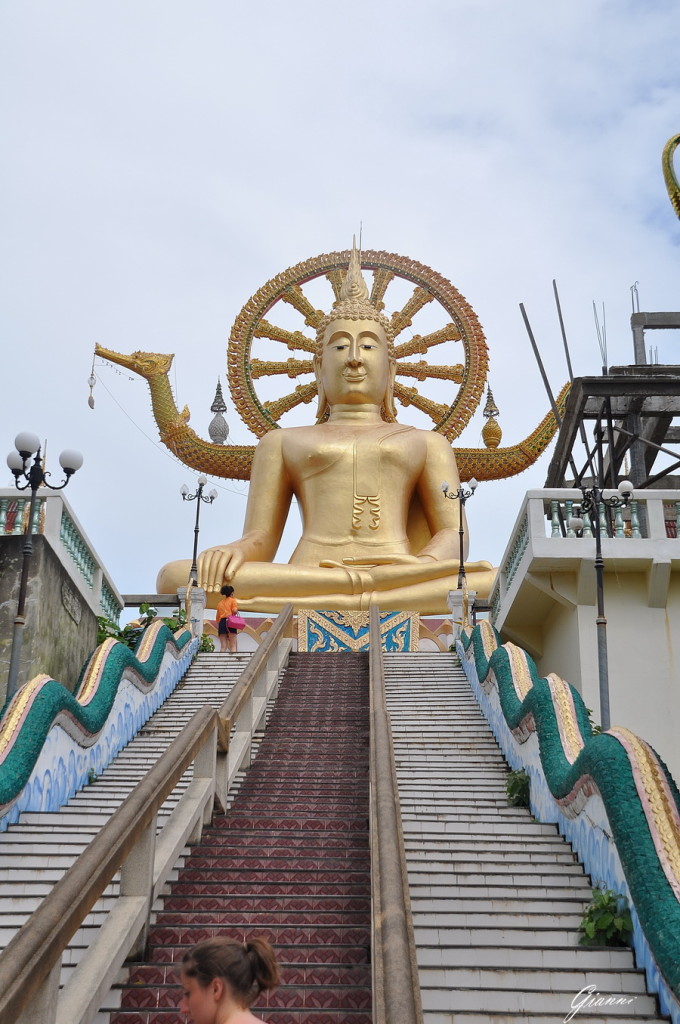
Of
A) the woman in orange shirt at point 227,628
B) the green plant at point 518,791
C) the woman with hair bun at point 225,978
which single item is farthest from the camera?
the woman in orange shirt at point 227,628

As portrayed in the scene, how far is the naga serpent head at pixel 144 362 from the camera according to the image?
68.9 ft

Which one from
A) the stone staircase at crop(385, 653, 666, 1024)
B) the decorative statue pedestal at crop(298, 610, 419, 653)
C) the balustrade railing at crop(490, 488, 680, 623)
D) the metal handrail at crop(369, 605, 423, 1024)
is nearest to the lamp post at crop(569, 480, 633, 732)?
the balustrade railing at crop(490, 488, 680, 623)

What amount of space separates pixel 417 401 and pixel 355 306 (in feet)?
6.98

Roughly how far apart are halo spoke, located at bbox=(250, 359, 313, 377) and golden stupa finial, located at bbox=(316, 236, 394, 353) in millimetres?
584

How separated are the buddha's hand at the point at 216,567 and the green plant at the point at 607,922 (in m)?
11.4

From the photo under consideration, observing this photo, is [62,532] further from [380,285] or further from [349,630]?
[380,285]

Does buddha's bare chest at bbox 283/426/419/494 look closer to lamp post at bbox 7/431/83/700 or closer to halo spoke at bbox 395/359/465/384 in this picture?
halo spoke at bbox 395/359/465/384

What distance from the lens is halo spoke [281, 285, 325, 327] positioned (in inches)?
820

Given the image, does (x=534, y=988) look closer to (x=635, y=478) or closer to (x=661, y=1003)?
(x=661, y=1003)

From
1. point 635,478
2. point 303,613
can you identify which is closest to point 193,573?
point 303,613

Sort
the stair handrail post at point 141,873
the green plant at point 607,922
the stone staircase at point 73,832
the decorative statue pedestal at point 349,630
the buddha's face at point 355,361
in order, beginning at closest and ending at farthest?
1. the stair handrail post at point 141,873
2. the green plant at point 607,922
3. the stone staircase at point 73,832
4. the decorative statue pedestal at point 349,630
5. the buddha's face at point 355,361

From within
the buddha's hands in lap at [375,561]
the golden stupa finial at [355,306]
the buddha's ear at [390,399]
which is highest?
the golden stupa finial at [355,306]

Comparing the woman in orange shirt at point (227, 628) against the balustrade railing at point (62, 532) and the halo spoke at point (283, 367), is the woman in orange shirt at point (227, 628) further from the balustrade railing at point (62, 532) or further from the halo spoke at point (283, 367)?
the halo spoke at point (283, 367)

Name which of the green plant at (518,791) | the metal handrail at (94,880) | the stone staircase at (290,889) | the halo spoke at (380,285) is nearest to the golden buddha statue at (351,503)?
the halo spoke at (380,285)
